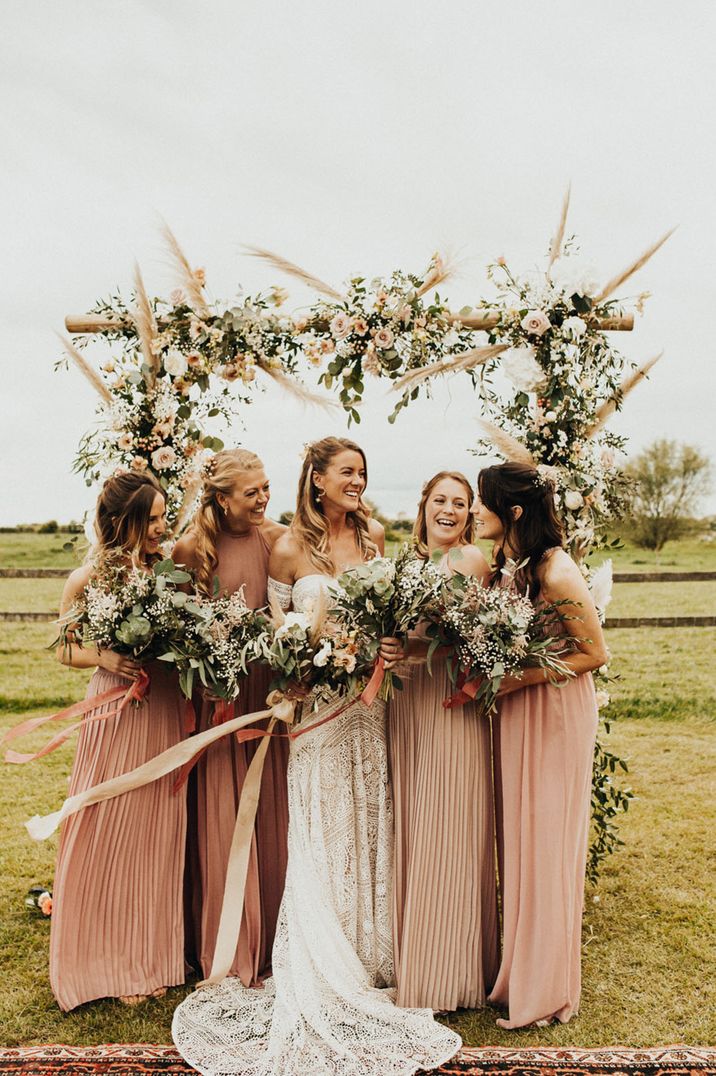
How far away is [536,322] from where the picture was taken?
4996 mm

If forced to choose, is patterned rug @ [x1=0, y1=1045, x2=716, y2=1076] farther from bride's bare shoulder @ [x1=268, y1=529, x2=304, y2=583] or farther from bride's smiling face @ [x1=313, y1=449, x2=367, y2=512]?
bride's smiling face @ [x1=313, y1=449, x2=367, y2=512]

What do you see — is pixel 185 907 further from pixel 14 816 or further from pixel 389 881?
pixel 14 816

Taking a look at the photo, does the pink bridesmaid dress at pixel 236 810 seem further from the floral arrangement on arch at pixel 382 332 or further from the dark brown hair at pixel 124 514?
the floral arrangement on arch at pixel 382 332

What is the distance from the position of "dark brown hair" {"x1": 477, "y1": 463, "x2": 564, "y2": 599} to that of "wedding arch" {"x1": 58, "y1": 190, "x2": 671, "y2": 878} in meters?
0.69

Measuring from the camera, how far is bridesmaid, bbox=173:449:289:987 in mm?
4801

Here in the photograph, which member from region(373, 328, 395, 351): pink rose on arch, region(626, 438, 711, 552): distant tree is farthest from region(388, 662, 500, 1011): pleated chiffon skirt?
region(626, 438, 711, 552): distant tree

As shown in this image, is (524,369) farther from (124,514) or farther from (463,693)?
(124,514)

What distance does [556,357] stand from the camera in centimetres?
503

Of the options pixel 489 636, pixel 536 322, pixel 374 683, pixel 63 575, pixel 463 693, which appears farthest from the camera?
pixel 63 575

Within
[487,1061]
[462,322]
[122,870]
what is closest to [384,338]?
[462,322]

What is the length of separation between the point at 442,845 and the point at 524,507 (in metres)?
1.68

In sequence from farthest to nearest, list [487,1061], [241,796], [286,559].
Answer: [286,559] < [241,796] < [487,1061]

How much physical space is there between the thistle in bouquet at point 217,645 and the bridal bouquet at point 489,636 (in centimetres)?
87

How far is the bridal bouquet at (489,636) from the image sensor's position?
411 centimetres
